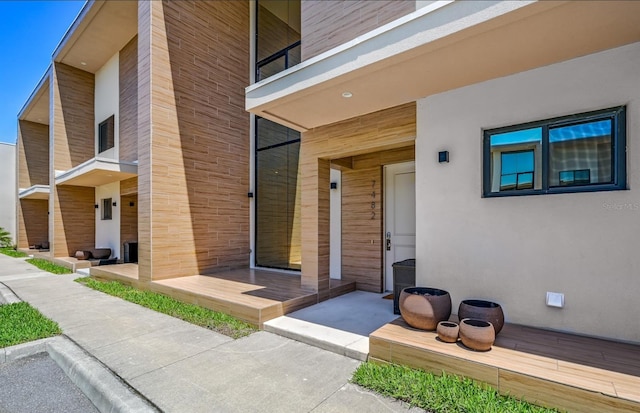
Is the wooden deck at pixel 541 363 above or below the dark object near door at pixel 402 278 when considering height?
below

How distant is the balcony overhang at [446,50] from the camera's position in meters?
2.46

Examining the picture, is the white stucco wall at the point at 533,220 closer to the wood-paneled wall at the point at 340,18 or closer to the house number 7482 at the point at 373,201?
the wood-paneled wall at the point at 340,18

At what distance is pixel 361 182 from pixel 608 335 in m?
4.09

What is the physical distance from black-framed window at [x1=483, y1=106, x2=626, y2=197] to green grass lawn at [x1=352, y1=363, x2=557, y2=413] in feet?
6.62

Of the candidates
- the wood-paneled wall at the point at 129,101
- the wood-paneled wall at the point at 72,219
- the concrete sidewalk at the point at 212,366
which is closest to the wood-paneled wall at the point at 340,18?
the concrete sidewalk at the point at 212,366

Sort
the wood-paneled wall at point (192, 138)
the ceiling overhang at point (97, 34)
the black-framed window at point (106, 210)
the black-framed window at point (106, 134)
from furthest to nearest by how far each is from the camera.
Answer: the black-framed window at point (106, 210) → the black-framed window at point (106, 134) → the ceiling overhang at point (97, 34) → the wood-paneled wall at point (192, 138)

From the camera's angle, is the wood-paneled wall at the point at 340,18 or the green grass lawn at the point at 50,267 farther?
the green grass lawn at the point at 50,267

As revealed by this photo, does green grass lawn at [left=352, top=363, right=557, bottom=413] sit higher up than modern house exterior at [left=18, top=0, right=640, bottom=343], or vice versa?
modern house exterior at [left=18, top=0, right=640, bottom=343]

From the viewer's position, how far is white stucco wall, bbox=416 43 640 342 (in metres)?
2.91

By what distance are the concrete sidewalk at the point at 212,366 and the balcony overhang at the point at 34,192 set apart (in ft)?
36.2

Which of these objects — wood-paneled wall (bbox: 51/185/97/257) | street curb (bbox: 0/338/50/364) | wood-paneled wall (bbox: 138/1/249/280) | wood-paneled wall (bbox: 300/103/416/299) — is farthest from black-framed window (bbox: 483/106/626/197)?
wood-paneled wall (bbox: 51/185/97/257)

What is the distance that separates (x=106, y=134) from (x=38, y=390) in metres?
10.2

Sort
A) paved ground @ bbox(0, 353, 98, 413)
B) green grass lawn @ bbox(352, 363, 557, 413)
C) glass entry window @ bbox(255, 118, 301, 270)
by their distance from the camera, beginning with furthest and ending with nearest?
glass entry window @ bbox(255, 118, 301, 270)
paved ground @ bbox(0, 353, 98, 413)
green grass lawn @ bbox(352, 363, 557, 413)

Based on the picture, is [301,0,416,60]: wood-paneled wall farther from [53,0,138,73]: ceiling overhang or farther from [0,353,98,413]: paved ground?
[53,0,138,73]: ceiling overhang
